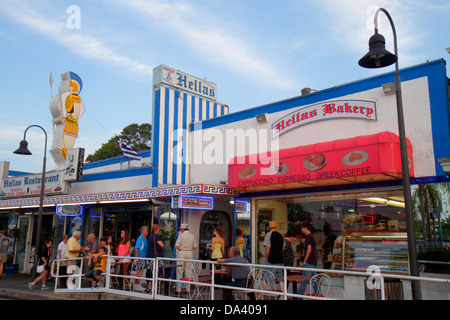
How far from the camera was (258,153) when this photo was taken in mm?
12461

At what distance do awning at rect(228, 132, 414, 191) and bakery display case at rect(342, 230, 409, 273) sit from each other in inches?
55.4

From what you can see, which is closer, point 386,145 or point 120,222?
point 386,145

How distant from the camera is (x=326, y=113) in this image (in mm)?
11297

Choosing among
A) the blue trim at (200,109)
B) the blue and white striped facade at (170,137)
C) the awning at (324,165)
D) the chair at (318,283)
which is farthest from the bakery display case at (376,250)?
the blue trim at (200,109)

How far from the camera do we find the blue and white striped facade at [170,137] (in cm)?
1468

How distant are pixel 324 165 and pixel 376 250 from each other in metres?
2.49

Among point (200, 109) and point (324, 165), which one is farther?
point (200, 109)

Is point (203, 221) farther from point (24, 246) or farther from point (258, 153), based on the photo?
point (24, 246)

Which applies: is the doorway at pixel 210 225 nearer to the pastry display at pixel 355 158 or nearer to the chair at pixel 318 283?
the chair at pixel 318 283

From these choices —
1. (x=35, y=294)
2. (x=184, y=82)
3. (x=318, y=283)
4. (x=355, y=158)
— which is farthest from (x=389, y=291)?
(x=184, y=82)

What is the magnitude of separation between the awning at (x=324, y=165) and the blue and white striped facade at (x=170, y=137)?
3.55 m

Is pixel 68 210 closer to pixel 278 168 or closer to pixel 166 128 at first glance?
pixel 166 128
